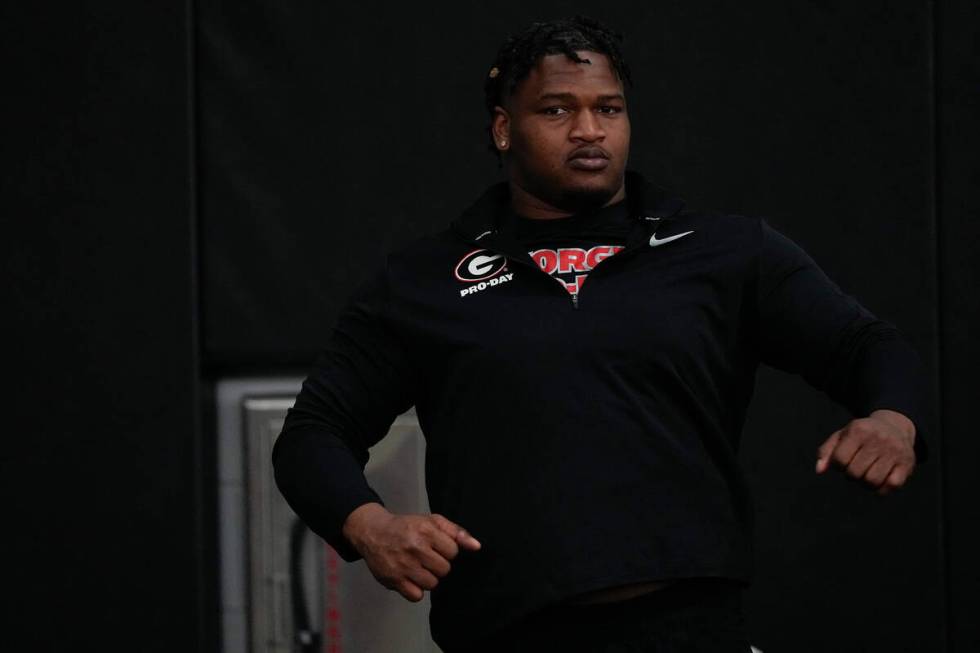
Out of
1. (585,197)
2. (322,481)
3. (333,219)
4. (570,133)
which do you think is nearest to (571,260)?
(585,197)

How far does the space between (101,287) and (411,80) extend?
1.08 meters

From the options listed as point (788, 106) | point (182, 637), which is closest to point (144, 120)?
point (182, 637)

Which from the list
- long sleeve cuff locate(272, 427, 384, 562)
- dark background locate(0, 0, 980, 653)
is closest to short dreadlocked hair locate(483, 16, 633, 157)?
long sleeve cuff locate(272, 427, 384, 562)

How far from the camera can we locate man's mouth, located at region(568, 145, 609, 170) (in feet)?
7.96

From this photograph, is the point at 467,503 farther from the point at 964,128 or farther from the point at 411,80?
the point at 964,128

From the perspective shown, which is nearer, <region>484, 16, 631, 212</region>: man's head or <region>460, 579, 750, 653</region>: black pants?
<region>460, 579, 750, 653</region>: black pants

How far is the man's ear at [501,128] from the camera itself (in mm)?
2648

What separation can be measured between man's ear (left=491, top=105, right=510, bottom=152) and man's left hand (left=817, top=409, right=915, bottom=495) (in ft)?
3.16

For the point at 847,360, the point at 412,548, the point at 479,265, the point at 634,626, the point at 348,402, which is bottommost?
the point at 634,626

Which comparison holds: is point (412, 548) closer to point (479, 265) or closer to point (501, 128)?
point (479, 265)

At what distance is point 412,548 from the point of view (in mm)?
2047

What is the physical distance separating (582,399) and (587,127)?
54 cm

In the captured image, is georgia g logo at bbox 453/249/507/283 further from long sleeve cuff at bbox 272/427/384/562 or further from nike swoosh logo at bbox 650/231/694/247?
long sleeve cuff at bbox 272/427/384/562

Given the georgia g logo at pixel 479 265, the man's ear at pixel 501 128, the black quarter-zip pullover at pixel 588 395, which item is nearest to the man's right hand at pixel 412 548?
the black quarter-zip pullover at pixel 588 395
